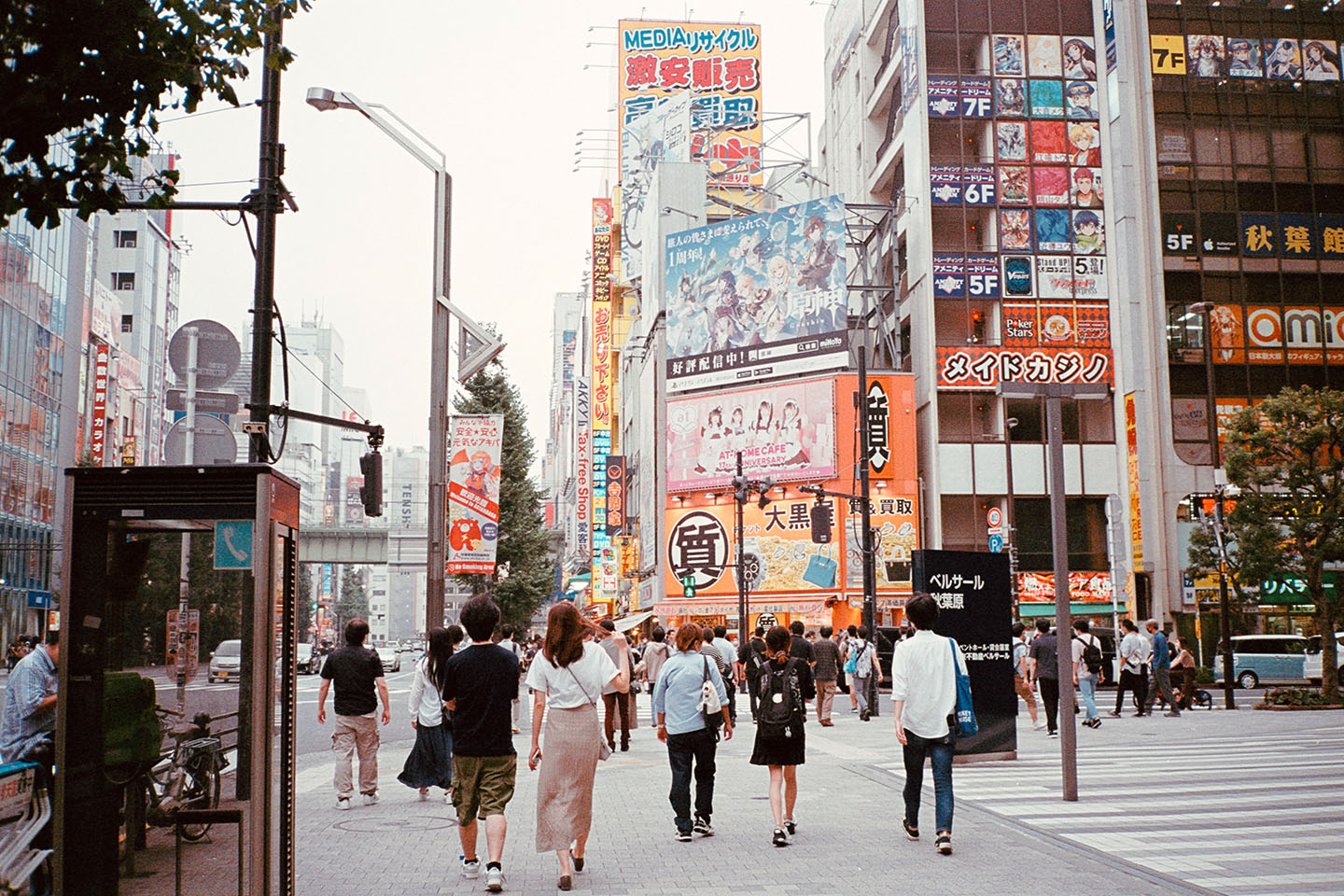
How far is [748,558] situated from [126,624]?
41223 millimetres

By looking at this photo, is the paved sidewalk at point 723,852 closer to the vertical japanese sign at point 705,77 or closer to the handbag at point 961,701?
the handbag at point 961,701

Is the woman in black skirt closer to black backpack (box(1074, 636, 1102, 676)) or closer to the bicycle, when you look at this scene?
the bicycle

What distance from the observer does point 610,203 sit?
8719 centimetres

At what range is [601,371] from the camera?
8900cm

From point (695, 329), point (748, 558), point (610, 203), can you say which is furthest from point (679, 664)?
point (610, 203)

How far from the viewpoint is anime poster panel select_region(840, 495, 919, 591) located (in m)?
48.1

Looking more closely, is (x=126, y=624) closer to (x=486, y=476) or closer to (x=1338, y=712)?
(x=486, y=476)

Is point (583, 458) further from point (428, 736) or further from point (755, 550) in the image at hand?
point (428, 736)

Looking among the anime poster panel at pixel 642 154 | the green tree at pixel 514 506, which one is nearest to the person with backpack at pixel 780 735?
the green tree at pixel 514 506

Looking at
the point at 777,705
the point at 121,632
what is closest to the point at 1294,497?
the point at 777,705

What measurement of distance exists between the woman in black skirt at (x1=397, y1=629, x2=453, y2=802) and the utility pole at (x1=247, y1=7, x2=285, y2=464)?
8.30ft

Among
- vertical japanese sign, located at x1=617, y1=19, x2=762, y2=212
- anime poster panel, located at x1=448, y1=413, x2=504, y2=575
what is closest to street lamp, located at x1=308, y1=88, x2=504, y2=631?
anime poster panel, located at x1=448, y1=413, x2=504, y2=575

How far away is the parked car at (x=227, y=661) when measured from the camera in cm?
642

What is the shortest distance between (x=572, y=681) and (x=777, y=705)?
209 cm
